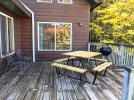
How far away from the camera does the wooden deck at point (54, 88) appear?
12.1ft

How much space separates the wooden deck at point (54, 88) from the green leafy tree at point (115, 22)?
6837mm

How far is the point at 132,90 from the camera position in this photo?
88.7 inches

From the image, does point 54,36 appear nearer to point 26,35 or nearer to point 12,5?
point 26,35

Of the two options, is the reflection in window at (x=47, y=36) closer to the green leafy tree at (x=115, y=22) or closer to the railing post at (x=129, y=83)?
the green leafy tree at (x=115, y=22)

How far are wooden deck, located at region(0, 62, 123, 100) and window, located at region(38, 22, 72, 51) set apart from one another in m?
2.86

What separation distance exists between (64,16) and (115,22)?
4710mm

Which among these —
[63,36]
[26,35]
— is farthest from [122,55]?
[26,35]

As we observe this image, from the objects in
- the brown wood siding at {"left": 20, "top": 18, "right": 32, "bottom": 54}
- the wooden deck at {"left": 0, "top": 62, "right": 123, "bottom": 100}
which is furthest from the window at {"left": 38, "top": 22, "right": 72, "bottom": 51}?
the wooden deck at {"left": 0, "top": 62, "right": 123, "bottom": 100}

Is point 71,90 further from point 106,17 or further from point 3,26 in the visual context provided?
point 106,17

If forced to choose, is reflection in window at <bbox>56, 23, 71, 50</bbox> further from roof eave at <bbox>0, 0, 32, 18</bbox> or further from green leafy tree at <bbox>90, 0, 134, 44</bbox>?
green leafy tree at <bbox>90, 0, 134, 44</bbox>

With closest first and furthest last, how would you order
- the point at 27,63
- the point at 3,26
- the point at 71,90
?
1. the point at 71,90
2. the point at 3,26
3. the point at 27,63

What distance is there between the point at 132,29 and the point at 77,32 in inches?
245

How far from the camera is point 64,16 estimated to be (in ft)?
26.1

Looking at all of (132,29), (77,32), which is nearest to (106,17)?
(132,29)
